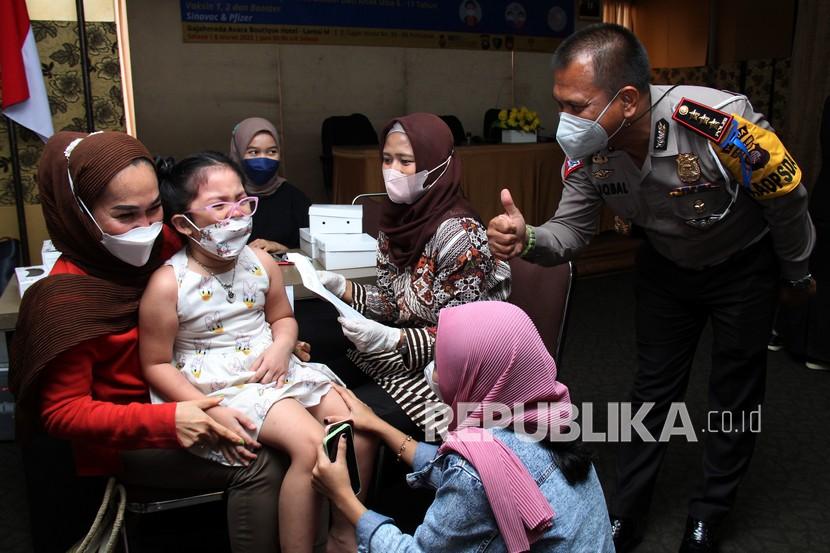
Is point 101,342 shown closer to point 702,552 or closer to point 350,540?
point 350,540

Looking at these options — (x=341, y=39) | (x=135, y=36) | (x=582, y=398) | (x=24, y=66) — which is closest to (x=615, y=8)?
(x=341, y=39)

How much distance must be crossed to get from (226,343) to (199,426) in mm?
256

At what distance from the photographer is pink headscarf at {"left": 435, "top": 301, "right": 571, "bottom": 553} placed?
1.15 m

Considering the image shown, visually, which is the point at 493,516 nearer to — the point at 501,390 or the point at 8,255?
the point at 501,390

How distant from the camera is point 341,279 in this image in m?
2.28

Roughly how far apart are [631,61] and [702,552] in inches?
56.8

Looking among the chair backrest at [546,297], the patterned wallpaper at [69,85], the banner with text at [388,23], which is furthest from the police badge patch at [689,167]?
the banner with text at [388,23]

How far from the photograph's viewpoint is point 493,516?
1.18 metres

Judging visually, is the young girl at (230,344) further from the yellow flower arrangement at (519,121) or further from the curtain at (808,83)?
the yellow flower arrangement at (519,121)

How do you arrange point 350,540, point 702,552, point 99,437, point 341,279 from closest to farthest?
point 99,437 < point 350,540 < point 702,552 < point 341,279

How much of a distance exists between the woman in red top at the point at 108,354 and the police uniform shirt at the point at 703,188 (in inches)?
38.5

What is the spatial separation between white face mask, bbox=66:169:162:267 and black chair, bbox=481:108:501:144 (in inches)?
196

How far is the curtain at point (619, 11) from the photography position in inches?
305

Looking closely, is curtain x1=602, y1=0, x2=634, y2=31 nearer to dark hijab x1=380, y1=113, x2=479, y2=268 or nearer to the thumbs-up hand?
dark hijab x1=380, y1=113, x2=479, y2=268
